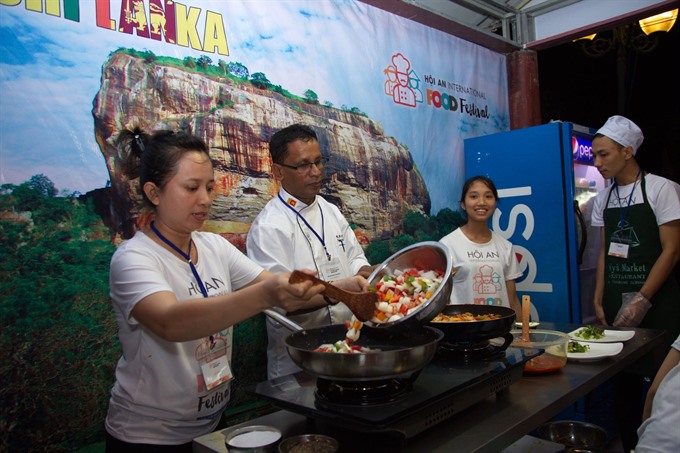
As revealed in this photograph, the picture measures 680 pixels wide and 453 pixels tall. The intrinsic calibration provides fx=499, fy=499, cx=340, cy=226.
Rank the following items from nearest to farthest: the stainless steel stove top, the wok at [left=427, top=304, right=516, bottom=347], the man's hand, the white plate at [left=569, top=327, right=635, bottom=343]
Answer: the stainless steel stove top < the wok at [left=427, top=304, right=516, bottom=347] < the white plate at [left=569, top=327, right=635, bottom=343] < the man's hand

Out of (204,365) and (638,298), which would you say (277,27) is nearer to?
(204,365)

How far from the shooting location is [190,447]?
183 centimetres

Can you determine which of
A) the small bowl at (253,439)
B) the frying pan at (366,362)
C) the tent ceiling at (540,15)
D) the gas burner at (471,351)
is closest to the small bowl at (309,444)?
the small bowl at (253,439)

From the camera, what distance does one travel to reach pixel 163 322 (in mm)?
1549

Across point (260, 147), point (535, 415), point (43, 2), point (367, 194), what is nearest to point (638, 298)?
point (367, 194)

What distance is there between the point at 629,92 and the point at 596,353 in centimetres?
856

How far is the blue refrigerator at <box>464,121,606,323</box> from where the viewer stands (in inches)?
162

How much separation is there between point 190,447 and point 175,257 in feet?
2.29

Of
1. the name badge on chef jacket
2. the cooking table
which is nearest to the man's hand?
the cooking table

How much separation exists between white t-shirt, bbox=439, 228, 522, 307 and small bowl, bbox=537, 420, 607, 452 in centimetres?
127

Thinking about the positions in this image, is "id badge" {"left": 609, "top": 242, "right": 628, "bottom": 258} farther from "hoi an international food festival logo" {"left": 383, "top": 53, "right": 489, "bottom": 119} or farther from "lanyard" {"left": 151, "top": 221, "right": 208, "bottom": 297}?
"lanyard" {"left": 151, "top": 221, "right": 208, "bottom": 297}

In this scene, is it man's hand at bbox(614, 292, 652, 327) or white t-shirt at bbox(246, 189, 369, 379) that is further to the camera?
man's hand at bbox(614, 292, 652, 327)

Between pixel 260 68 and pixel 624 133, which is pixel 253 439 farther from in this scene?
pixel 624 133

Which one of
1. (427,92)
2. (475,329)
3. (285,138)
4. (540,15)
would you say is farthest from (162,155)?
(540,15)
